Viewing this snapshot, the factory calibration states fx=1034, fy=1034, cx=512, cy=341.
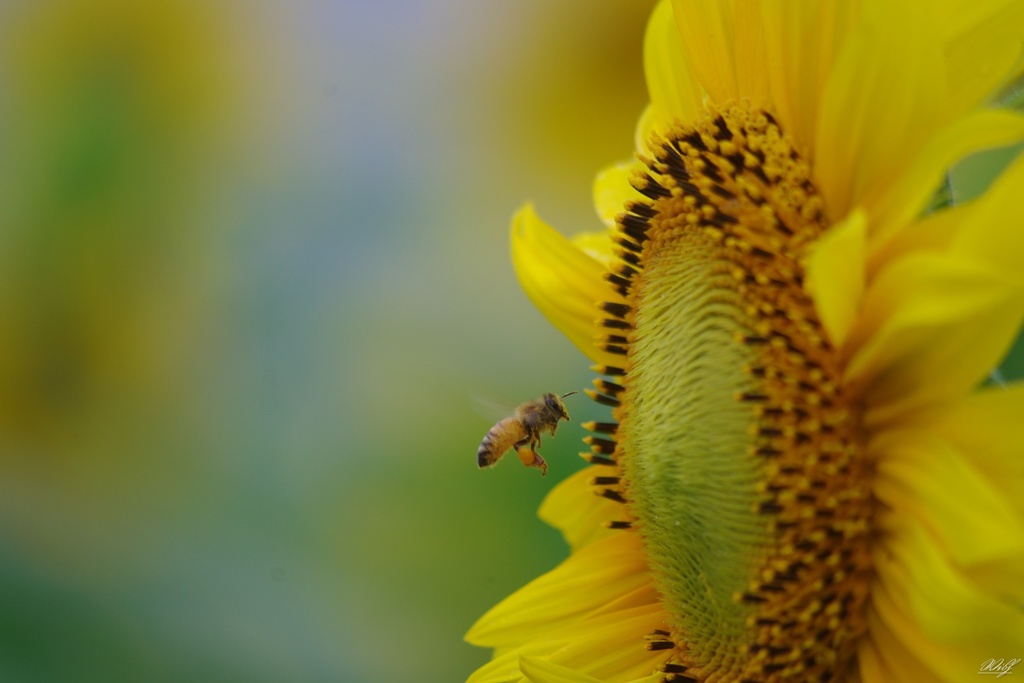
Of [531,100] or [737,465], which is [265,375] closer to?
[531,100]

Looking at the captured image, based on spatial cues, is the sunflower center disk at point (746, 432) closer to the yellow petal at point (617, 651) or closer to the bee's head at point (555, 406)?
the yellow petal at point (617, 651)

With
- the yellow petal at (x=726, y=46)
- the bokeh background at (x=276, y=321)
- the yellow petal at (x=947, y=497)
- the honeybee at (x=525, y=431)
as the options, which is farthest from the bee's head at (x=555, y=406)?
the bokeh background at (x=276, y=321)

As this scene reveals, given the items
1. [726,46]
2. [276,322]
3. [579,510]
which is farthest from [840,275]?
[276,322]

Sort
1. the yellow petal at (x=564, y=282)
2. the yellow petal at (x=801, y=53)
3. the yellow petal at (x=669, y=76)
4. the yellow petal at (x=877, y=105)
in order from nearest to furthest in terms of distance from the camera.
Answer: the yellow petal at (x=877, y=105), the yellow petal at (x=801, y=53), the yellow petal at (x=669, y=76), the yellow petal at (x=564, y=282)

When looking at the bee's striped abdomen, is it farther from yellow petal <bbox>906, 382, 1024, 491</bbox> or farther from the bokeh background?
the bokeh background

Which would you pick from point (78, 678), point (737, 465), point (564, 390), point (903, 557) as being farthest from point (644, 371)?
point (78, 678)

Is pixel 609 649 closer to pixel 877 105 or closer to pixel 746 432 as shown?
pixel 746 432

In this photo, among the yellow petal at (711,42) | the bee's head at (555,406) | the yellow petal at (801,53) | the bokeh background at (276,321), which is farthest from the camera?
the bokeh background at (276,321)
